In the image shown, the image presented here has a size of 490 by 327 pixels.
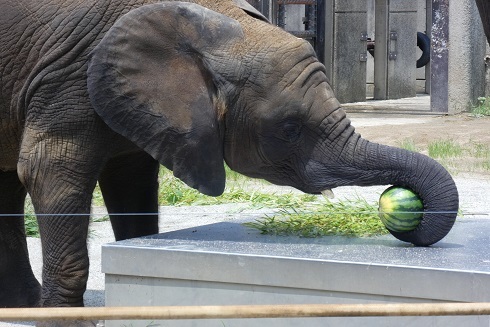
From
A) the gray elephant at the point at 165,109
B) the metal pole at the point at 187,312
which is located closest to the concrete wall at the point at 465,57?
the gray elephant at the point at 165,109

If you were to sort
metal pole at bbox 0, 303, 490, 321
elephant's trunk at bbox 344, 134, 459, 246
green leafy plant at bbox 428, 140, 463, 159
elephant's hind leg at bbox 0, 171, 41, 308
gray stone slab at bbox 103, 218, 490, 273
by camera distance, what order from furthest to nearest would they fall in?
green leafy plant at bbox 428, 140, 463, 159
elephant's hind leg at bbox 0, 171, 41, 308
elephant's trunk at bbox 344, 134, 459, 246
gray stone slab at bbox 103, 218, 490, 273
metal pole at bbox 0, 303, 490, 321

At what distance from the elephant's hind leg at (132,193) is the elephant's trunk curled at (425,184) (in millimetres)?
1397

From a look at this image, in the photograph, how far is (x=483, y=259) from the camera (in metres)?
4.32

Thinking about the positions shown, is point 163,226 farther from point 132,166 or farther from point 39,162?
point 39,162

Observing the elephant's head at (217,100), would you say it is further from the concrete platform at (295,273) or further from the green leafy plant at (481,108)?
the green leafy plant at (481,108)

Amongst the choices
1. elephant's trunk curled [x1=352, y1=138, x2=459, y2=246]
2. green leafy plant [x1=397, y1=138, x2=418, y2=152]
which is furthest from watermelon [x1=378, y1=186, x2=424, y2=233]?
green leafy plant [x1=397, y1=138, x2=418, y2=152]

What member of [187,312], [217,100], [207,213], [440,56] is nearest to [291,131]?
[217,100]

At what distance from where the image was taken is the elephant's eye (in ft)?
15.9

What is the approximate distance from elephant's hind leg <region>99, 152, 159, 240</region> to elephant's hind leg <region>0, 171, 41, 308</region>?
1.68ft

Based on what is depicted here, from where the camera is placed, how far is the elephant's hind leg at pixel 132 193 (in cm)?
555

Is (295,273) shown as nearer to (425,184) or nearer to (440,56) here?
(425,184)

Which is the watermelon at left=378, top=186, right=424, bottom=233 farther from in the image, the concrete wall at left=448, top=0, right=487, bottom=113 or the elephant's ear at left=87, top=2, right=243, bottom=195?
the concrete wall at left=448, top=0, right=487, bottom=113

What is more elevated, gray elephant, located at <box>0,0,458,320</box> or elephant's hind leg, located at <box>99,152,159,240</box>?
gray elephant, located at <box>0,0,458,320</box>

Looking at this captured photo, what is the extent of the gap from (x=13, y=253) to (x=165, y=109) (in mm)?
1454
